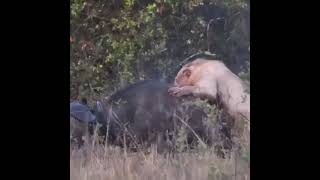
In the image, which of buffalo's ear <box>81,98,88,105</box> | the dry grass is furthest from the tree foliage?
the dry grass

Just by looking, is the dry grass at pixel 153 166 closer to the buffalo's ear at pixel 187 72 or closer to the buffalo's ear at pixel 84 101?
the buffalo's ear at pixel 84 101

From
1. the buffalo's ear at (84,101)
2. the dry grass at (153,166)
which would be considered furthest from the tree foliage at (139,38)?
the dry grass at (153,166)

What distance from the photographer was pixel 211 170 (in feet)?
10.3

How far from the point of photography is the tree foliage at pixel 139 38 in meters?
3.14

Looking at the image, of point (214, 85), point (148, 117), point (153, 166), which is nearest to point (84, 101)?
point (148, 117)

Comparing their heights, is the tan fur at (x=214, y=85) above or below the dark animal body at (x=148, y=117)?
above

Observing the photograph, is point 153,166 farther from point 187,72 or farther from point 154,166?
point 187,72

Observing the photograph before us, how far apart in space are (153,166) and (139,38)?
1.90ft

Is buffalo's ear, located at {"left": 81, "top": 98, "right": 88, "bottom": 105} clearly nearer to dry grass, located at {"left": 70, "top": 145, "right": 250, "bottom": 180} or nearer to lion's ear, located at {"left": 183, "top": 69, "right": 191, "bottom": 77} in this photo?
dry grass, located at {"left": 70, "top": 145, "right": 250, "bottom": 180}

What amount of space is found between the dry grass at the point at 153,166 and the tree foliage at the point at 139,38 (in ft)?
0.97

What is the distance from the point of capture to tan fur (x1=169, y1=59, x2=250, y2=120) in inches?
123

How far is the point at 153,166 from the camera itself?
3133 millimetres
